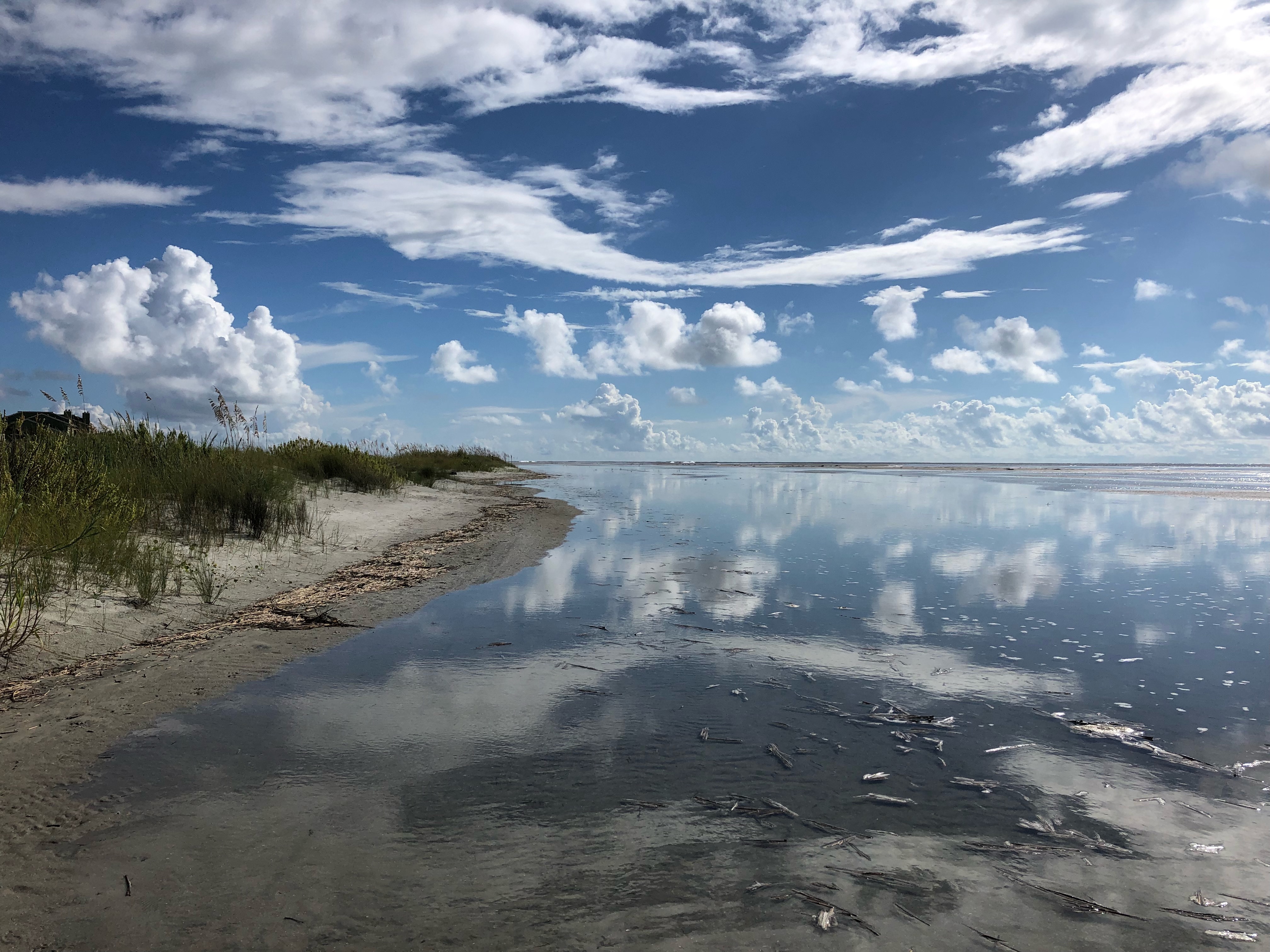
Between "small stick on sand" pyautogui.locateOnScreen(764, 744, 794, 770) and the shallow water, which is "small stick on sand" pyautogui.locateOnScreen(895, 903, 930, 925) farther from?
"small stick on sand" pyautogui.locateOnScreen(764, 744, 794, 770)

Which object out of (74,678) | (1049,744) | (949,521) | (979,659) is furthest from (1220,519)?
(74,678)

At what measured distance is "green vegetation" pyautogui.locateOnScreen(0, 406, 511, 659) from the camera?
657 centimetres

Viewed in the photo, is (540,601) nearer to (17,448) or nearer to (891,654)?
(891,654)

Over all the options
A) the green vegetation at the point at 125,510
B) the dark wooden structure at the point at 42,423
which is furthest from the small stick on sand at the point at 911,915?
the dark wooden structure at the point at 42,423

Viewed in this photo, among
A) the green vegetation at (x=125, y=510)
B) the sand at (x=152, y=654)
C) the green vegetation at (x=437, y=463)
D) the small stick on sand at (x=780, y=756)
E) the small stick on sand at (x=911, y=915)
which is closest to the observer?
the small stick on sand at (x=911, y=915)

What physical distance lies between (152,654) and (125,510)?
4.12 m

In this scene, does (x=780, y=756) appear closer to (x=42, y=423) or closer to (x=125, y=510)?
(x=125, y=510)

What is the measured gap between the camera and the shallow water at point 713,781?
8.45 ft

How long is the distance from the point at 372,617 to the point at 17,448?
5869 millimetres

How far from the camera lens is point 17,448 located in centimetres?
910

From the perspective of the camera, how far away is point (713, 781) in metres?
3.56

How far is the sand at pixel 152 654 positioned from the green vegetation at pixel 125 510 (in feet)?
1.08

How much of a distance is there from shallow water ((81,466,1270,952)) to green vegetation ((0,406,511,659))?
2.79 meters

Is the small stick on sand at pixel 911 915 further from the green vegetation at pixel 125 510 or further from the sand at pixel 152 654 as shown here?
the green vegetation at pixel 125 510
